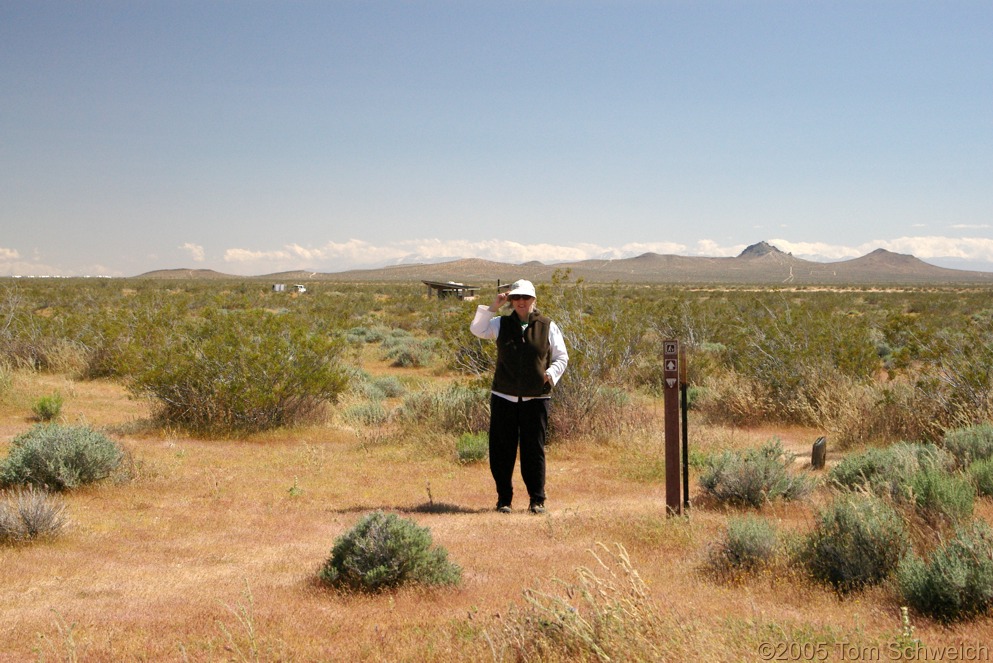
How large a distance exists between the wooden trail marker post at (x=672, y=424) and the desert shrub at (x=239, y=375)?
241 inches

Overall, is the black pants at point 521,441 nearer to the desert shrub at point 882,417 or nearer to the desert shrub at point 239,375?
the desert shrub at point 239,375

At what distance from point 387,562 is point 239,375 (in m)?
6.65

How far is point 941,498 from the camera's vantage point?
5129mm

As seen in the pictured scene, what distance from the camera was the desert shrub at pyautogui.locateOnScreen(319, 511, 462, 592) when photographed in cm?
468

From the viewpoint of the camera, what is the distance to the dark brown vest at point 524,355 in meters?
6.59

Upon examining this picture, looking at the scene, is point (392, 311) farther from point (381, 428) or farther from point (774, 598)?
point (774, 598)

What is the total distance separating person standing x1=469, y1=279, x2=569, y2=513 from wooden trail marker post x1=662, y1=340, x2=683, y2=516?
38.0 inches

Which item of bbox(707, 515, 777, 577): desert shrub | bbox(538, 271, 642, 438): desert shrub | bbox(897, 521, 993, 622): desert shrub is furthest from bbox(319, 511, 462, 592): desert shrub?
bbox(538, 271, 642, 438): desert shrub

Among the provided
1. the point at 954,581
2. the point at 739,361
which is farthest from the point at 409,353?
the point at 954,581

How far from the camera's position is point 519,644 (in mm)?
3418

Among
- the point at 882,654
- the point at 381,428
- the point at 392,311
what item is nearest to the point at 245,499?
the point at 381,428

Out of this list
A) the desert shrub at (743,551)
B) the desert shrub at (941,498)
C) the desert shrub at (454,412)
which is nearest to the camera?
the desert shrub at (743,551)

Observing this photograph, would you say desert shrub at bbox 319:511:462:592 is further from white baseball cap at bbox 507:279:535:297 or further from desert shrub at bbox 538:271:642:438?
desert shrub at bbox 538:271:642:438

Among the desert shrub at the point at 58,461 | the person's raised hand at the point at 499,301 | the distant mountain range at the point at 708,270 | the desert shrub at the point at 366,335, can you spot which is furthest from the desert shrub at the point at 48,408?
the distant mountain range at the point at 708,270
